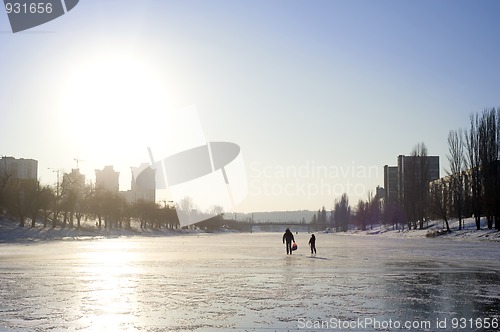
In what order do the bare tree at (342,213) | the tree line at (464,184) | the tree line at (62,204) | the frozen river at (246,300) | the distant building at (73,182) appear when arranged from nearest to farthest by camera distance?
1. the frozen river at (246,300)
2. the tree line at (464,184)
3. the tree line at (62,204)
4. the distant building at (73,182)
5. the bare tree at (342,213)

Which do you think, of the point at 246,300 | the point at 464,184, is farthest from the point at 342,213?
the point at 246,300

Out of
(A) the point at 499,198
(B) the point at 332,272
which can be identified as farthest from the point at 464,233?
(B) the point at 332,272

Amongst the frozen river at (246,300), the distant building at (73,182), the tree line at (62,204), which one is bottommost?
the frozen river at (246,300)

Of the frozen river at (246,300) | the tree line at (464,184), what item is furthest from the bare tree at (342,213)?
the frozen river at (246,300)

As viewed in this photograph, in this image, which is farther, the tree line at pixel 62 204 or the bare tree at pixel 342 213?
the bare tree at pixel 342 213

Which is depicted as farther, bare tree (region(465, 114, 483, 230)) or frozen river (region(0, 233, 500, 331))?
bare tree (region(465, 114, 483, 230))

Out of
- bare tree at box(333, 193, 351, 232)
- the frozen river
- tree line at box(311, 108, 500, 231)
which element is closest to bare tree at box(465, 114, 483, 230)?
tree line at box(311, 108, 500, 231)

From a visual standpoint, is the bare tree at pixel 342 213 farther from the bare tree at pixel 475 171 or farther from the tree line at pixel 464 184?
the bare tree at pixel 475 171

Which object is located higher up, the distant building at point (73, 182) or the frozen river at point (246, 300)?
the distant building at point (73, 182)

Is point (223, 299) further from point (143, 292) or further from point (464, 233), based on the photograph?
point (464, 233)

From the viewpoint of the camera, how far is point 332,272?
21078 millimetres

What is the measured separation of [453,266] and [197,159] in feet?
358

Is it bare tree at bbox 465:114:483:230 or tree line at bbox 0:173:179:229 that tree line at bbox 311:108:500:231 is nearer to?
bare tree at bbox 465:114:483:230

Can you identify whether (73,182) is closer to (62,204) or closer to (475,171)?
(62,204)
